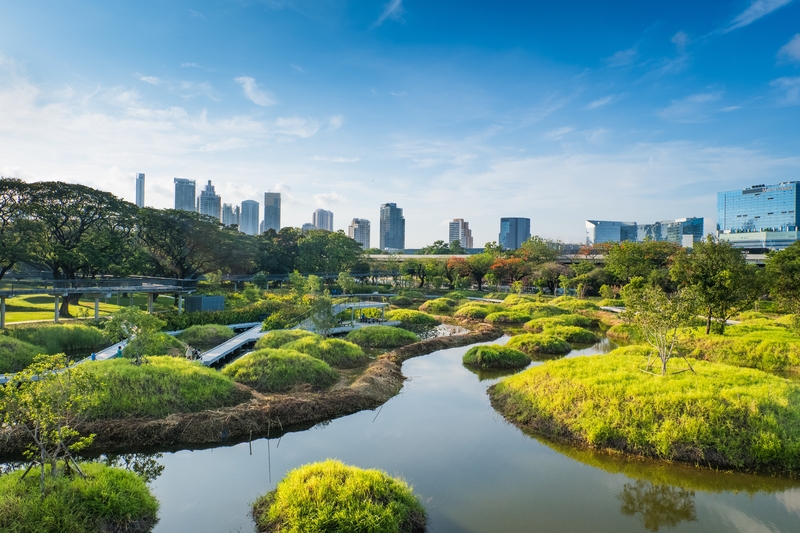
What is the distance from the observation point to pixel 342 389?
54.6ft

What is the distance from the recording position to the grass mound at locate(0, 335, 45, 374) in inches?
729

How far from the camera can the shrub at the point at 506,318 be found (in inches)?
1432

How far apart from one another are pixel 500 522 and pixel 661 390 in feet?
23.4

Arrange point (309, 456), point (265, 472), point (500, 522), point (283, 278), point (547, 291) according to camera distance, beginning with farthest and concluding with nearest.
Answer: point (547, 291) → point (283, 278) → point (309, 456) → point (265, 472) → point (500, 522)

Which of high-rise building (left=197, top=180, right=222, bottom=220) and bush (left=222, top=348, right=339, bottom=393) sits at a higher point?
high-rise building (left=197, top=180, right=222, bottom=220)

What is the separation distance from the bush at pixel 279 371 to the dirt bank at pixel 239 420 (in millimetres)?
1024

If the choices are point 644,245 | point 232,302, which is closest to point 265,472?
point 232,302

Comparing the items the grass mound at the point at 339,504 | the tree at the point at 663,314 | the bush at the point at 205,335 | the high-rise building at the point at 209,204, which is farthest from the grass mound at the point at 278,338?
the high-rise building at the point at 209,204

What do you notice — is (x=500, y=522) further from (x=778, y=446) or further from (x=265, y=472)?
(x=778, y=446)

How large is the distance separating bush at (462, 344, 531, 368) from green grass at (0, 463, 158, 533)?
51.4ft

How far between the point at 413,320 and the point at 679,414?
22.8 m

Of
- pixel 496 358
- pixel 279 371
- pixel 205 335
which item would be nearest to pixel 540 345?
pixel 496 358

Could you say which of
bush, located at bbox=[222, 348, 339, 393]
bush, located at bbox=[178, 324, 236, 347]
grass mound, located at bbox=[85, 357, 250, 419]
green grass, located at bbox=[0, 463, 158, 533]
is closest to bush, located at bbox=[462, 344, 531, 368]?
bush, located at bbox=[222, 348, 339, 393]

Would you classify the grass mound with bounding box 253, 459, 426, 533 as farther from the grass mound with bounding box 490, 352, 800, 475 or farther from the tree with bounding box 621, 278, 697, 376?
the tree with bounding box 621, 278, 697, 376
